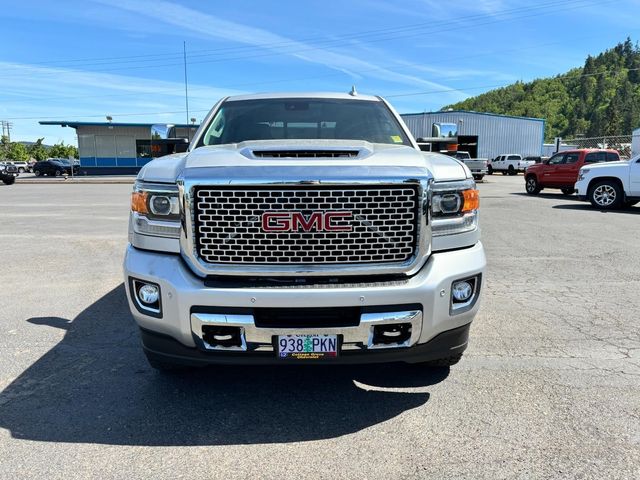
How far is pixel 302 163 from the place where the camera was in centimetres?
270

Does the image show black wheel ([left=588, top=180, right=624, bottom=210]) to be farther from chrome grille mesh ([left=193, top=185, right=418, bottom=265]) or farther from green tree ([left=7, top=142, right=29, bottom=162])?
green tree ([left=7, top=142, right=29, bottom=162])

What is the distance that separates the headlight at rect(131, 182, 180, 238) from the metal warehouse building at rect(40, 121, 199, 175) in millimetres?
39803

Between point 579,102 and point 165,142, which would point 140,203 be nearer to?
point 165,142

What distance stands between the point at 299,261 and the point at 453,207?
974 millimetres

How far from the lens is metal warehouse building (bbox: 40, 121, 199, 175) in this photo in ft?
132

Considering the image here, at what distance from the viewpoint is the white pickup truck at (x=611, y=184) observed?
13477 mm

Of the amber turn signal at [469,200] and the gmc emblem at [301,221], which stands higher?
the amber turn signal at [469,200]

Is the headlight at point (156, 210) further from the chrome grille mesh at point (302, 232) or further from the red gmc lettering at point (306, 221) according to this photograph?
the red gmc lettering at point (306, 221)

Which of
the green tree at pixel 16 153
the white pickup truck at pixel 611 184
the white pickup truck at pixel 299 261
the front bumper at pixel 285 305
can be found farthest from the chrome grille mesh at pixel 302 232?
the green tree at pixel 16 153

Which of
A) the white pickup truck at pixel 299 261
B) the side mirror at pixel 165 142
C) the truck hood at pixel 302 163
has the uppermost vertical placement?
the side mirror at pixel 165 142

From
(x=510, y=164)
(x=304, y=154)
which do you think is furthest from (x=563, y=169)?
(x=510, y=164)

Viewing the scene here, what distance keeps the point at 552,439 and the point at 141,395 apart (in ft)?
8.10

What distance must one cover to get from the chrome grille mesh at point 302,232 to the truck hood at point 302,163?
105 mm

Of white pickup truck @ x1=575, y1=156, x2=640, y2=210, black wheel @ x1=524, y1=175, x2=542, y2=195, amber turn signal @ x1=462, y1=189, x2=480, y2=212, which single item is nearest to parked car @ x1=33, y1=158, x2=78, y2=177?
black wheel @ x1=524, y1=175, x2=542, y2=195
